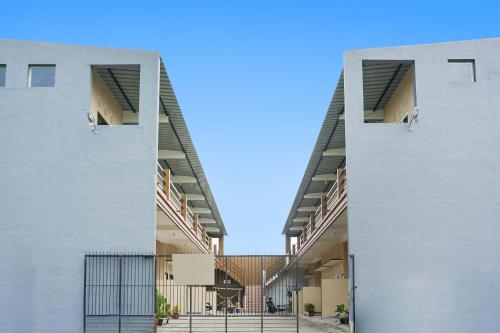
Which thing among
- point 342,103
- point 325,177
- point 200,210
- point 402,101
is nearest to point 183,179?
point 325,177

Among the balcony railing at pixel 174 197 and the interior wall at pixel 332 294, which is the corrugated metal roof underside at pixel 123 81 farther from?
the interior wall at pixel 332 294

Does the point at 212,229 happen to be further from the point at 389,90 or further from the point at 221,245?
the point at 389,90

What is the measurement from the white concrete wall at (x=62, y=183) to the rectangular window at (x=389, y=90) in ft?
22.4

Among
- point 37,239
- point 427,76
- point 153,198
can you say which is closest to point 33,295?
point 37,239

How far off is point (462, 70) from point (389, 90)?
4.06m

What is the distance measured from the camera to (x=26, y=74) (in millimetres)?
21094

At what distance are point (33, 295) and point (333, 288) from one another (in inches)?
632

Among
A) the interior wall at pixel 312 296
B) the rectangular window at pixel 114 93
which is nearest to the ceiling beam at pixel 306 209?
the interior wall at pixel 312 296

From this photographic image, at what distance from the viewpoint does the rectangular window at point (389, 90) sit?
21891 mm

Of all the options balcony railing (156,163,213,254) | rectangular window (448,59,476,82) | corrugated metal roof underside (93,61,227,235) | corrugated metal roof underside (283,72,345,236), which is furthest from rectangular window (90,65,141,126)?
rectangular window (448,59,476,82)

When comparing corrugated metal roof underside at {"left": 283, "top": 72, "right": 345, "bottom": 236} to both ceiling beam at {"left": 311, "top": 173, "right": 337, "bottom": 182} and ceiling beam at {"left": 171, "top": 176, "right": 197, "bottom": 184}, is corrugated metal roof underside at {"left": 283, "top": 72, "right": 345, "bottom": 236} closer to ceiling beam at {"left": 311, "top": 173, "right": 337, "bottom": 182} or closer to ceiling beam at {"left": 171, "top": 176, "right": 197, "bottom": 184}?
ceiling beam at {"left": 311, "top": 173, "right": 337, "bottom": 182}

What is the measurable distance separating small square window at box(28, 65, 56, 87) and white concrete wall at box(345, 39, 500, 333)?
862cm

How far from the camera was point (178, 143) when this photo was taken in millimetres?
28766

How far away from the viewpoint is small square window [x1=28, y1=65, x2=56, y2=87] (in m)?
21.3
